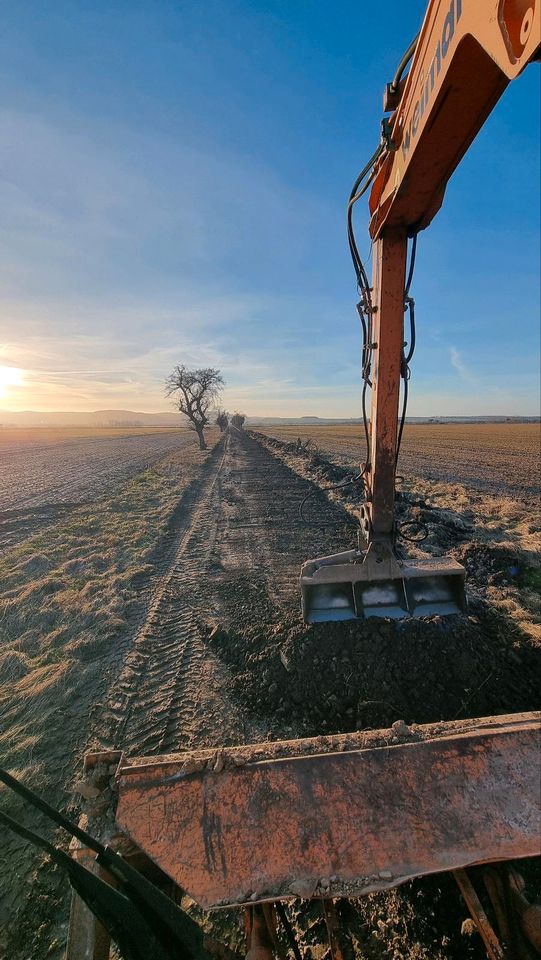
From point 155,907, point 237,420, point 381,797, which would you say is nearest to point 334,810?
point 381,797

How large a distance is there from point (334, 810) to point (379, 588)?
207 cm

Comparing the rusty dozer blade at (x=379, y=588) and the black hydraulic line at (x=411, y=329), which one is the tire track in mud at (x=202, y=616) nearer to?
the rusty dozer blade at (x=379, y=588)

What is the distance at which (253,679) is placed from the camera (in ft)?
12.6

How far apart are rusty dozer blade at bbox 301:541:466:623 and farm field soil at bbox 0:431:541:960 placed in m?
0.48

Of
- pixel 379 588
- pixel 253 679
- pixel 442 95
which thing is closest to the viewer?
pixel 442 95

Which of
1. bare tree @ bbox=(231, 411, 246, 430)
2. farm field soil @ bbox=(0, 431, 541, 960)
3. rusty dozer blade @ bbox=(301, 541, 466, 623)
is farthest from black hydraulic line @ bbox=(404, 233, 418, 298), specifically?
bare tree @ bbox=(231, 411, 246, 430)

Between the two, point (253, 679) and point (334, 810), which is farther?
point (253, 679)

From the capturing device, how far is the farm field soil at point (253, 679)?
6.95 ft

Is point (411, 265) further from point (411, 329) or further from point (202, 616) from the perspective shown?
point (202, 616)

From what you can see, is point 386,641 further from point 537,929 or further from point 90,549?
point 90,549

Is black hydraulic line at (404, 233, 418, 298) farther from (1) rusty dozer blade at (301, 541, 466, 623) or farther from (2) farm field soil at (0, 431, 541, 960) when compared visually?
(2) farm field soil at (0, 431, 541, 960)

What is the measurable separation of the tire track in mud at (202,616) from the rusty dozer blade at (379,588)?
117 centimetres

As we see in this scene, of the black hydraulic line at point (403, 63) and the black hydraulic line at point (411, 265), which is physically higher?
the black hydraulic line at point (403, 63)

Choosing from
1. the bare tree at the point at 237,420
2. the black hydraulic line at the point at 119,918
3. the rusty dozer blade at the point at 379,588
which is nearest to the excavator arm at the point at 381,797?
the black hydraulic line at the point at 119,918
